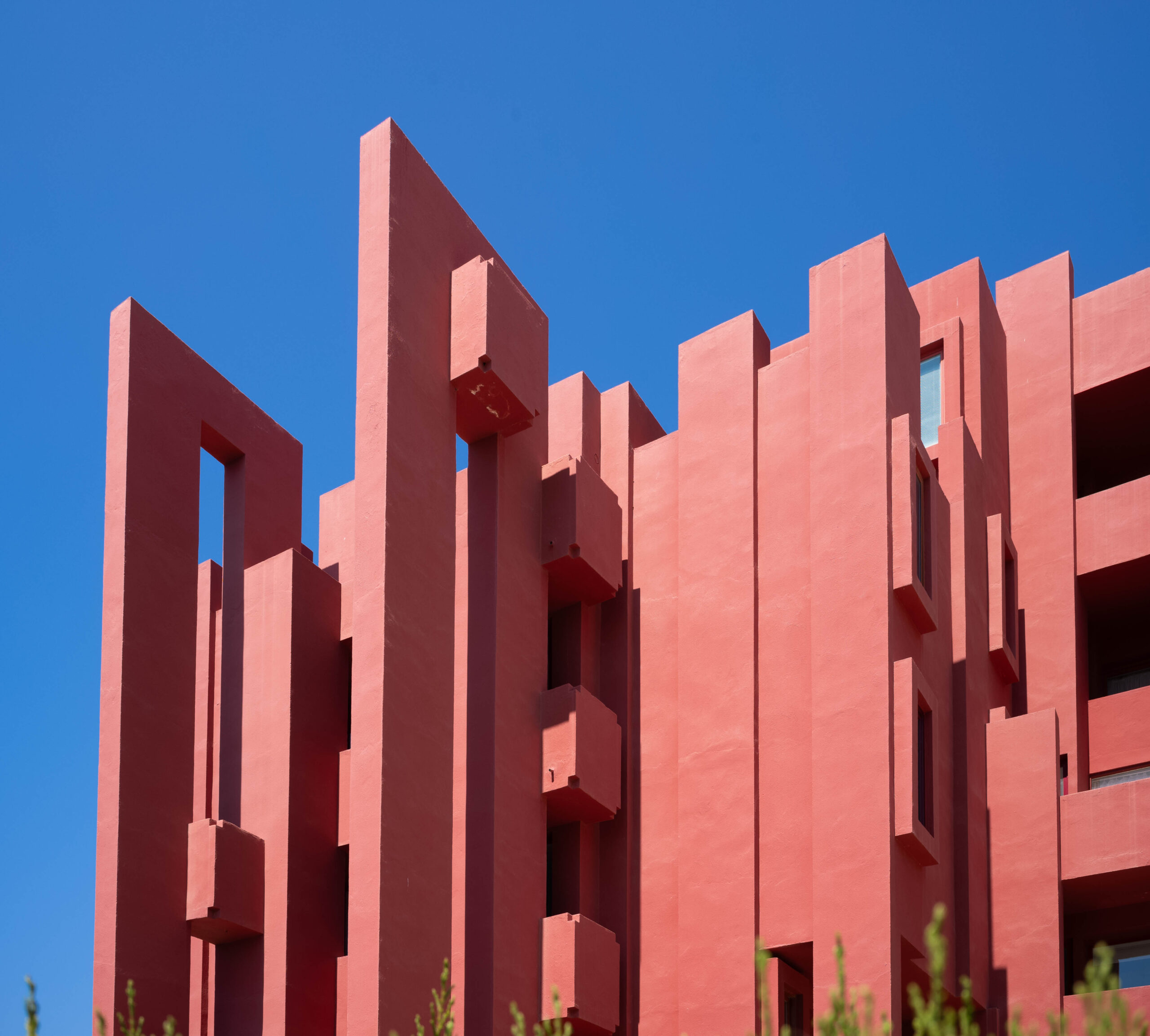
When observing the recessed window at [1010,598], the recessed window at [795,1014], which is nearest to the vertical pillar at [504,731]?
the recessed window at [795,1014]

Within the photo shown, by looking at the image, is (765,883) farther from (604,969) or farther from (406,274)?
(406,274)

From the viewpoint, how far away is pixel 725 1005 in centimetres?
1852

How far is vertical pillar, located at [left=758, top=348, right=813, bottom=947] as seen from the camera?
18547 mm

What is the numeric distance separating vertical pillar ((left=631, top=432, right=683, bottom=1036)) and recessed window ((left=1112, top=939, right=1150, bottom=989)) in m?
5.98

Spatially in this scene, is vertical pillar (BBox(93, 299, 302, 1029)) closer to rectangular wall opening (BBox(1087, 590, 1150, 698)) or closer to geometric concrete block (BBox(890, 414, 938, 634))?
geometric concrete block (BBox(890, 414, 938, 634))

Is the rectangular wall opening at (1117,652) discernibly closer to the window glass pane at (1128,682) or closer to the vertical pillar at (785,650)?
the window glass pane at (1128,682)

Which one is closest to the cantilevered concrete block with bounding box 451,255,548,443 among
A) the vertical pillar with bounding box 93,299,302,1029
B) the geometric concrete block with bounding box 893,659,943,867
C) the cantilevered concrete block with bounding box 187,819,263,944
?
the vertical pillar with bounding box 93,299,302,1029

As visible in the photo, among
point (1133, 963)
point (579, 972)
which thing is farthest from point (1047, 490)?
point (579, 972)

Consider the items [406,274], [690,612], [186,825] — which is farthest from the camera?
[690,612]

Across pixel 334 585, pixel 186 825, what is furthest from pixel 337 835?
pixel 334 585

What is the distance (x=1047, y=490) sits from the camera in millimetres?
23922

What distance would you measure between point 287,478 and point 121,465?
378 cm

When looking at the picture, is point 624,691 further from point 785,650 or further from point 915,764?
point 915,764

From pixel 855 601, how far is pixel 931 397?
5979mm
